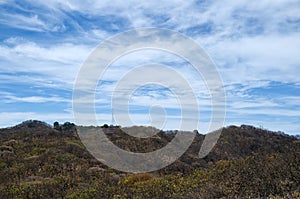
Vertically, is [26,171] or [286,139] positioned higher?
[286,139]

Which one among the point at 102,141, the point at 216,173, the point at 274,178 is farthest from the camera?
the point at 102,141

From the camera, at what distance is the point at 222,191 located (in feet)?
29.9

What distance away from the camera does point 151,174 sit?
19109 mm

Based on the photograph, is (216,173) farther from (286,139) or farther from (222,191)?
(286,139)

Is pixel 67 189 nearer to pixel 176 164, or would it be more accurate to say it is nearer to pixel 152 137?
pixel 176 164

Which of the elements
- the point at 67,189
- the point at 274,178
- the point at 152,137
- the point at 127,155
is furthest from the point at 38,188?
the point at 152,137

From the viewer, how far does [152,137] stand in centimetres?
3628

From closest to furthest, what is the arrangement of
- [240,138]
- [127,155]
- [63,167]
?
[63,167] → [127,155] → [240,138]

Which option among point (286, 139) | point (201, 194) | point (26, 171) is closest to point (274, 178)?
point (201, 194)

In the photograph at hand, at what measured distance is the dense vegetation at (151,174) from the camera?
9.10 meters

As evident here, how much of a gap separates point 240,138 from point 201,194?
30.4m

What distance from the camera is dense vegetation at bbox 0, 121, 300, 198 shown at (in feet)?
29.9

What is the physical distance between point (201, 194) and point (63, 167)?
42.0 feet

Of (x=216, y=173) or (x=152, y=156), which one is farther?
(x=152, y=156)
